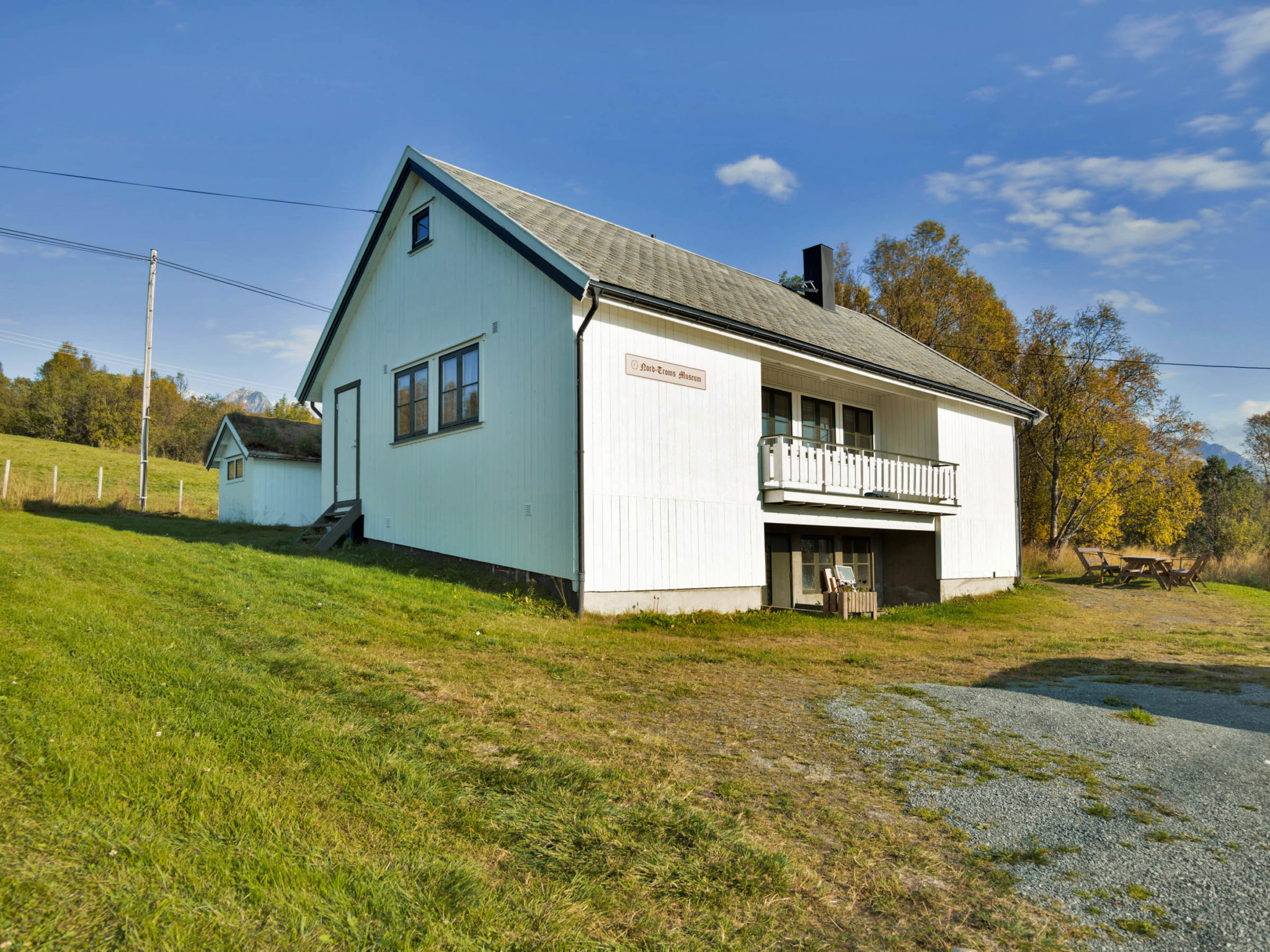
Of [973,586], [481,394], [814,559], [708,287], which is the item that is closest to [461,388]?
[481,394]

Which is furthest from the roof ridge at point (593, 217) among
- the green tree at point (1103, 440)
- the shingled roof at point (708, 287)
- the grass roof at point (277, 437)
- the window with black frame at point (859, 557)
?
the green tree at point (1103, 440)

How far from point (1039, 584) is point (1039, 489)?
15.7 meters

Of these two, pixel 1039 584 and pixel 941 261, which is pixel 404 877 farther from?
pixel 941 261

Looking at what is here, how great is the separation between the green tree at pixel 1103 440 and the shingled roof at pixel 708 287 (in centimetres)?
1369

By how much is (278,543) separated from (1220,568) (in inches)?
1146

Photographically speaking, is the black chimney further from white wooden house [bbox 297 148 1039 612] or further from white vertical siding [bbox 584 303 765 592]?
white vertical siding [bbox 584 303 765 592]

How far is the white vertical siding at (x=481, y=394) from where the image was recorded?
38.1 feet

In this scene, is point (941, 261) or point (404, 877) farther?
point (941, 261)

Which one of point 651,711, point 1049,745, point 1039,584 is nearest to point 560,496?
point 651,711

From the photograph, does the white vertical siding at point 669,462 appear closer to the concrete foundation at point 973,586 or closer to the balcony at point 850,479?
the balcony at point 850,479

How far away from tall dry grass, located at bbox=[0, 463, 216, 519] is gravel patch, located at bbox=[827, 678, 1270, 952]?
23.4 m

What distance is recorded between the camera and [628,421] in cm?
1167

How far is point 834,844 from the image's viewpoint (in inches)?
141

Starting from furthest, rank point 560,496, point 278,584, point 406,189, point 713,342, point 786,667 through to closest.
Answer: point 406,189
point 713,342
point 560,496
point 278,584
point 786,667
